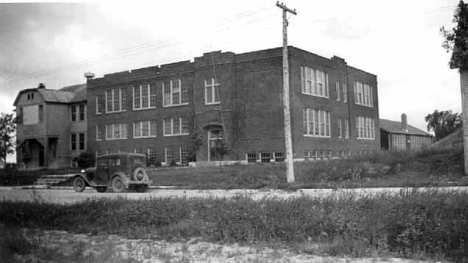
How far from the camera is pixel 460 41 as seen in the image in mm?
10867

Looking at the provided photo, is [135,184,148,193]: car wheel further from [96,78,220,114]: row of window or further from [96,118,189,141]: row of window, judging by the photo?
[96,78,220,114]: row of window

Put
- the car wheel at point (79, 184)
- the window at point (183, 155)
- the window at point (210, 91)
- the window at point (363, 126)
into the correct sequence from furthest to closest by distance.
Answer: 1. the window at point (363, 126)
2. the window at point (210, 91)
3. the window at point (183, 155)
4. the car wheel at point (79, 184)

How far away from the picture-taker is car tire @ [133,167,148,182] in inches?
807

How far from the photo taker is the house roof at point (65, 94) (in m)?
13.2

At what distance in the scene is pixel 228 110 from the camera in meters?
33.1

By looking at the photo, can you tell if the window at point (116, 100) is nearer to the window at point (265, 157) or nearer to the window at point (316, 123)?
the window at point (265, 157)

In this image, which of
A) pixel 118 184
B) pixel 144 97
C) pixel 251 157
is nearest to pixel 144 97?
pixel 144 97

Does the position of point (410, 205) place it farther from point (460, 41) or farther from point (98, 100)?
point (98, 100)

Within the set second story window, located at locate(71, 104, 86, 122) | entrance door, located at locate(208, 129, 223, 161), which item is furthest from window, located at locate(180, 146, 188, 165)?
second story window, located at locate(71, 104, 86, 122)

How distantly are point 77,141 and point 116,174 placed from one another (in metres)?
6.03

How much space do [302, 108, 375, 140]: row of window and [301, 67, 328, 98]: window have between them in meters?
1.39

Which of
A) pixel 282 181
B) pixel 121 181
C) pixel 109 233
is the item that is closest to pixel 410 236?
pixel 109 233

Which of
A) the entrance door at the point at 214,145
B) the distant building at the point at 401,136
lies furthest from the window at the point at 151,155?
the distant building at the point at 401,136

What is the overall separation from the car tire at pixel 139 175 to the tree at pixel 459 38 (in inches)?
→ 524
